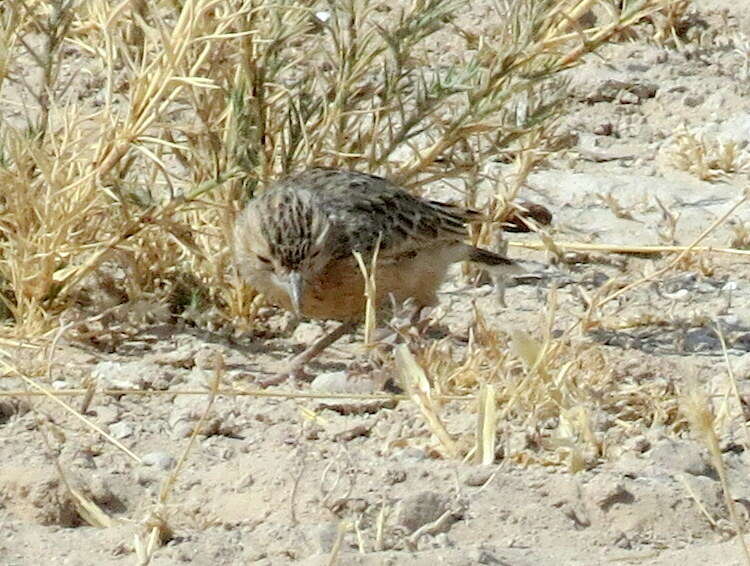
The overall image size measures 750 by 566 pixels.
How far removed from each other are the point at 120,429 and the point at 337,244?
4.52ft

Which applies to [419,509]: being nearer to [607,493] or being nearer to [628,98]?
[607,493]

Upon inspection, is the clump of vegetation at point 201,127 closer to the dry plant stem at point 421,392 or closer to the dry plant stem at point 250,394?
the dry plant stem at point 250,394

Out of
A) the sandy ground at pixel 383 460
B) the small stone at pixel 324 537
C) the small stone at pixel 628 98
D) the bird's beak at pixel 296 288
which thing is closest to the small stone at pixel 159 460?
the sandy ground at pixel 383 460

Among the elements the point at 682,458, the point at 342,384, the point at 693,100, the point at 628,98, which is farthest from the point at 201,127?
the point at 693,100

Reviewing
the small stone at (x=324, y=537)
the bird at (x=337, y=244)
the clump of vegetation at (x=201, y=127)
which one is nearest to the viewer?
the small stone at (x=324, y=537)

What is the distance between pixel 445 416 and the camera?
5.32m

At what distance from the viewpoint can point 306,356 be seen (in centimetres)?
596

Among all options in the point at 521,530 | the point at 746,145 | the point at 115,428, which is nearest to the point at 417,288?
the point at 115,428

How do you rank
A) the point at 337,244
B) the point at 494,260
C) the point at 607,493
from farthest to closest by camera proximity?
the point at 494,260
the point at 337,244
the point at 607,493

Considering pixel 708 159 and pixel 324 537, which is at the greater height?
pixel 324 537

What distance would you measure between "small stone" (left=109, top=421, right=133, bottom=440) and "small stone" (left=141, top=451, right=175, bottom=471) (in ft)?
0.56

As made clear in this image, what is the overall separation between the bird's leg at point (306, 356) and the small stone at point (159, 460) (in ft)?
2.73

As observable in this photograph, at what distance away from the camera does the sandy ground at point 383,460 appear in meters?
4.31

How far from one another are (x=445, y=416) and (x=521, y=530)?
2.95ft
